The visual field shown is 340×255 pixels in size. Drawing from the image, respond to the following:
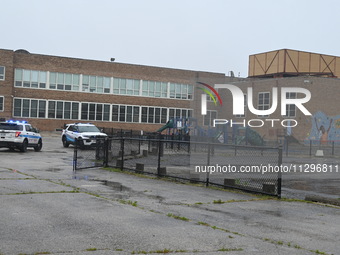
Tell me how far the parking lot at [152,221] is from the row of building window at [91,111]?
43411 mm

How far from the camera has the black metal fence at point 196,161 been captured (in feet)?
37.3

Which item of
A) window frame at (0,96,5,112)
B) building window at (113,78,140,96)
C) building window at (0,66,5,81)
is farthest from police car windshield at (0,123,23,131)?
building window at (113,78,140,96)

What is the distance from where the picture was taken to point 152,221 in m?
7.36

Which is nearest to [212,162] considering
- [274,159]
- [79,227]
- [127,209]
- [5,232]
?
[274,159]

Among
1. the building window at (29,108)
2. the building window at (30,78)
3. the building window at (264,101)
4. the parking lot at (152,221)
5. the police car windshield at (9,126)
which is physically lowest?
the parking lot at (152,221)

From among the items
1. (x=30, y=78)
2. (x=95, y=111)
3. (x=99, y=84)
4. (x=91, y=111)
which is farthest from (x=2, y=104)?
(x=99, y=84)

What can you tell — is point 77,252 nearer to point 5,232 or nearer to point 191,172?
point 5,232

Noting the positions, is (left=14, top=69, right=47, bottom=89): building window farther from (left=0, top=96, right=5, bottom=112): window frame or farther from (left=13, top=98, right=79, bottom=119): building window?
(left=0, top=96, right=5, bottom=112): window frame

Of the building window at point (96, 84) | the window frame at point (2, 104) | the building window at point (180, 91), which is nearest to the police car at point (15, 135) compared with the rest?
the window frame at point (2, 104)

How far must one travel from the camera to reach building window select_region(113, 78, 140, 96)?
5847 centimetres

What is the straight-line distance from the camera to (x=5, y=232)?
6203mm

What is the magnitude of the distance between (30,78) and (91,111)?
842cm

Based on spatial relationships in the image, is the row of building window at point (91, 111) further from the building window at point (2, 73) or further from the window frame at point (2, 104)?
the building window at point (2, 73)

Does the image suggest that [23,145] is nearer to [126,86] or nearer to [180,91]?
[126,86]
